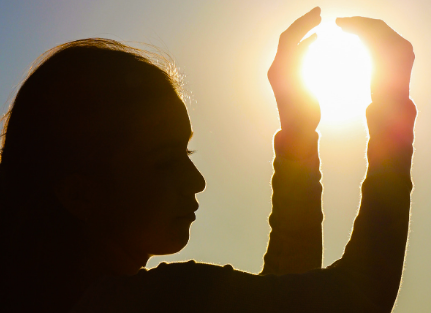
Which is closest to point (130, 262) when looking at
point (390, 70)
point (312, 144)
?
point (312, 144)

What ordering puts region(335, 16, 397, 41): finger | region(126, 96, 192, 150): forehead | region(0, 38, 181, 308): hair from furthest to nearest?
region(126, 96, 192, 150): forehead → region(0, 38, 181, 308): hair → region(335, 16, 397, 41): finger

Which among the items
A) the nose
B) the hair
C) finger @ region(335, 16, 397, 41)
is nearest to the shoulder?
the hair

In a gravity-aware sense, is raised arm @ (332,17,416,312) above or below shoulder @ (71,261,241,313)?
above

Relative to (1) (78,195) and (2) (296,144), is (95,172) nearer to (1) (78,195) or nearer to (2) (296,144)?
(1) (78,195)

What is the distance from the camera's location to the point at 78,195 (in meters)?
A: 1.27

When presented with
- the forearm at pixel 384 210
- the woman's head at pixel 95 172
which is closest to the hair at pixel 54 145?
the woman's head at pixel 95 172

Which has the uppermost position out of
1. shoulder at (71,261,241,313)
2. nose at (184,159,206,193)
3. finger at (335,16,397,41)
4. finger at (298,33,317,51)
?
finger at (298,33,317,51)

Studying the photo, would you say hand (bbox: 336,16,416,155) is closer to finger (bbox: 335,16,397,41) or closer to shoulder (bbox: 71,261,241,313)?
finger (bbox: 335,16,397,41)

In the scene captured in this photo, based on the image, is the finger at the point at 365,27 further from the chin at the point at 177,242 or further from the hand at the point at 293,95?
the chin at the point at 177,242

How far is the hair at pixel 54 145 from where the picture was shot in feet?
4.01

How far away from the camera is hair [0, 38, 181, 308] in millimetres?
1222

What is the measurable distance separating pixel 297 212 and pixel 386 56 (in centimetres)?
57

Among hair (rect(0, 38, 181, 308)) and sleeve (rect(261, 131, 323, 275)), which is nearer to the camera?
hair (rect(0, 38, 181, 308))

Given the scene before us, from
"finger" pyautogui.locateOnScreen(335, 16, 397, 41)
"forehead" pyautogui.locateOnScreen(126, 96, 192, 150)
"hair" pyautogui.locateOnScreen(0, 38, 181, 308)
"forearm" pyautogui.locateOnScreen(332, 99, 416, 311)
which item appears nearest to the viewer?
"forearm" pyautogui.locateOnScreen(332, 99, 416, 311)
